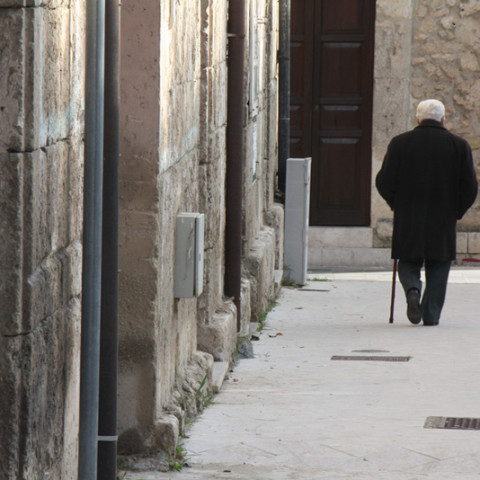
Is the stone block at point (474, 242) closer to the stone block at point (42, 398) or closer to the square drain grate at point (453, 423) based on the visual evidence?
the square drain grate at point (453, 423)

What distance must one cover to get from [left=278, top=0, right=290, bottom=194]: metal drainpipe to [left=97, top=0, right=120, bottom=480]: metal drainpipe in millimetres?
7747

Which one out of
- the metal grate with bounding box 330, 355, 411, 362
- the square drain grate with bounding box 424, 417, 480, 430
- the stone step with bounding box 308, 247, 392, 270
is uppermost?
the square drain grate with bounding box 424, 417, 480, 430

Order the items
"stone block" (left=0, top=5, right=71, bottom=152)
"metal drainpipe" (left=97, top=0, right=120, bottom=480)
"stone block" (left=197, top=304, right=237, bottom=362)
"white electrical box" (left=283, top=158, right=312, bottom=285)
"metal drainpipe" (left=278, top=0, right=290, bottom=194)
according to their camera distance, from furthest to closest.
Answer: "metal drainpipe" (left=278, top=0, right=290, bottom=194), "white electrical box" (left=283, top=158, right=312, bottom=285), "stone block" (left=197, top=304, right=237, bottom=362), "metal drainpipe" (left=97, top=0, right=120, bottom=480), "stone block" (left=0, top=5, right=71, bottom=152)

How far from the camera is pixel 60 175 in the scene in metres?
3.37

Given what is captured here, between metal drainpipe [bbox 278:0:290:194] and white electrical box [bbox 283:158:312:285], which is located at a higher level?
metal drainpipe [bbox 278:0:290:194]

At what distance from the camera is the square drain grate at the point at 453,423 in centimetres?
573

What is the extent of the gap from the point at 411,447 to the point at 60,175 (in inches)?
97.6

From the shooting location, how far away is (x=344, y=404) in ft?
20.6

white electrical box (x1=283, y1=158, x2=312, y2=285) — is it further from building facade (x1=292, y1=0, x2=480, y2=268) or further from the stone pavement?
building facade (x1=292, y1=0, x2=480, y2=268)

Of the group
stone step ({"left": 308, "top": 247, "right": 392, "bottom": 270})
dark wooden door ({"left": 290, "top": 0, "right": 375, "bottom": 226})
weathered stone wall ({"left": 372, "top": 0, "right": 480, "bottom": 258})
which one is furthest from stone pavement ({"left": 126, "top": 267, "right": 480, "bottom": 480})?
dark wooden door ({"left": 290, "top": 0, "right": 375, "bottom": 226})

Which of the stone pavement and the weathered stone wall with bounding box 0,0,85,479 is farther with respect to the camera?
the stone pavement

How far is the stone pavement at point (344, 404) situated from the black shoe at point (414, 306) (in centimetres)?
11

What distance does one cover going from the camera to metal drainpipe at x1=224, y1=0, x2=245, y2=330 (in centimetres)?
757

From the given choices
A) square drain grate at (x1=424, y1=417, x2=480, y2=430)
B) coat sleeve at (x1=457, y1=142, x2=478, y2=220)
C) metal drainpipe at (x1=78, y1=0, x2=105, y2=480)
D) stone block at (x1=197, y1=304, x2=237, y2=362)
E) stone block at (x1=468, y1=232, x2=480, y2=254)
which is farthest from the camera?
stone block at (x1=468, y1=232, x2=480, y2=254)
